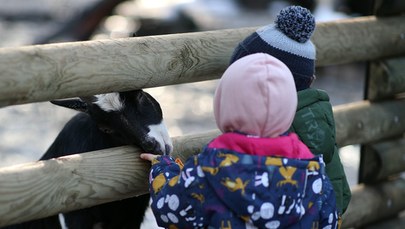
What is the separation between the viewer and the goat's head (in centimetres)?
311

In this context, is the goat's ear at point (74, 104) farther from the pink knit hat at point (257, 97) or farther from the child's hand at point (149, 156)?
the pink knit hat at point (257, 97)

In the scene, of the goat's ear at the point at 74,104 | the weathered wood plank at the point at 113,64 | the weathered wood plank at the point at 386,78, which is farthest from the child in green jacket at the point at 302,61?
the weathered wood plank at the point at 386,78

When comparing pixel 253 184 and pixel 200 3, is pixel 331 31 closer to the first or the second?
pixel 253 184

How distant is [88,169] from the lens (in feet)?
9.84

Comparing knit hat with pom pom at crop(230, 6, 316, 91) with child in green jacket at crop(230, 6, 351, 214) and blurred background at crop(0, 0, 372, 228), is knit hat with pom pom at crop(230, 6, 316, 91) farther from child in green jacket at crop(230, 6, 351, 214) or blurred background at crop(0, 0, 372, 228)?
blurred background at crop(0, 0, 372, 228)

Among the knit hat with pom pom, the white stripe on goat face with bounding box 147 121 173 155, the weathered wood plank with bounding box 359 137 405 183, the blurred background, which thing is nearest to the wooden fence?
the white stripe on goat face with bounding box 147 121 173 155

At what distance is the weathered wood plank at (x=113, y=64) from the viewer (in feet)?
9.07

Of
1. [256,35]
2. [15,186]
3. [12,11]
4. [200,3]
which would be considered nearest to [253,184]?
[256,35]

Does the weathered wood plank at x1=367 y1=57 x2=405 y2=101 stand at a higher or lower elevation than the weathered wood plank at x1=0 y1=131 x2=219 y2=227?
lower

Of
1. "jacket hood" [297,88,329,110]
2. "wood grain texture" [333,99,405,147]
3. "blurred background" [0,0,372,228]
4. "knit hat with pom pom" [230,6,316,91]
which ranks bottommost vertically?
"blurred background" [0,0,372,228]

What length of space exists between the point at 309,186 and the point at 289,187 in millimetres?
125

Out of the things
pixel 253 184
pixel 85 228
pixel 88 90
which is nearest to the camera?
pixel 253 184

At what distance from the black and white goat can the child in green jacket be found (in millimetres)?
476

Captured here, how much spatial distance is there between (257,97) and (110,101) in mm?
979
